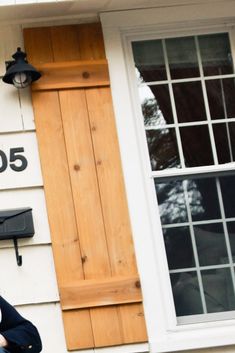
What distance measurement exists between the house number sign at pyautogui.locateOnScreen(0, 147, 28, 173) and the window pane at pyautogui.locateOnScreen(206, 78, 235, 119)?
1.20 m

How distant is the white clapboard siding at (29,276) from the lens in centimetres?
442

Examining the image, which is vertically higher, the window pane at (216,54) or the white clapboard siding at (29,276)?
the window pane at (216,54)

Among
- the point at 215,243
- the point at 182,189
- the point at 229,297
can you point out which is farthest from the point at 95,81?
the point at 229,297

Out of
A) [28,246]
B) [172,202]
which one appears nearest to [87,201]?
[28,246]

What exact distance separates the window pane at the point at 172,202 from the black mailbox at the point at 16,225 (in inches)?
31.5

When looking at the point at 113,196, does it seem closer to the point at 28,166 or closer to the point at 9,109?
the point at 28,166

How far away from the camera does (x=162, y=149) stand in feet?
15.6

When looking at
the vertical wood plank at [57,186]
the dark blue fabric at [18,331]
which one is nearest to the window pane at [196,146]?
the vertical wood plank at [57,186]

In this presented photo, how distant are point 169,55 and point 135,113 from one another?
44 cm

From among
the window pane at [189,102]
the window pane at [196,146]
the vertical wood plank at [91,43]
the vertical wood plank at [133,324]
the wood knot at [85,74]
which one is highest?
the vertical wood plank at [91,43]

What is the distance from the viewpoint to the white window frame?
449 centimetres

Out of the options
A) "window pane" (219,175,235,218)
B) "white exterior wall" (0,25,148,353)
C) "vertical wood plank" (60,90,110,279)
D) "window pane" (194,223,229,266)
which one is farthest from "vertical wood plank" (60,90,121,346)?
"window pane" (219,175,235,218)

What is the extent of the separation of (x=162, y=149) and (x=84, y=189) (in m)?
0.57

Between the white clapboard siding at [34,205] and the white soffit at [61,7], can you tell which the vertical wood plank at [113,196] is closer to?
the white clapboard siding at [34,205]
